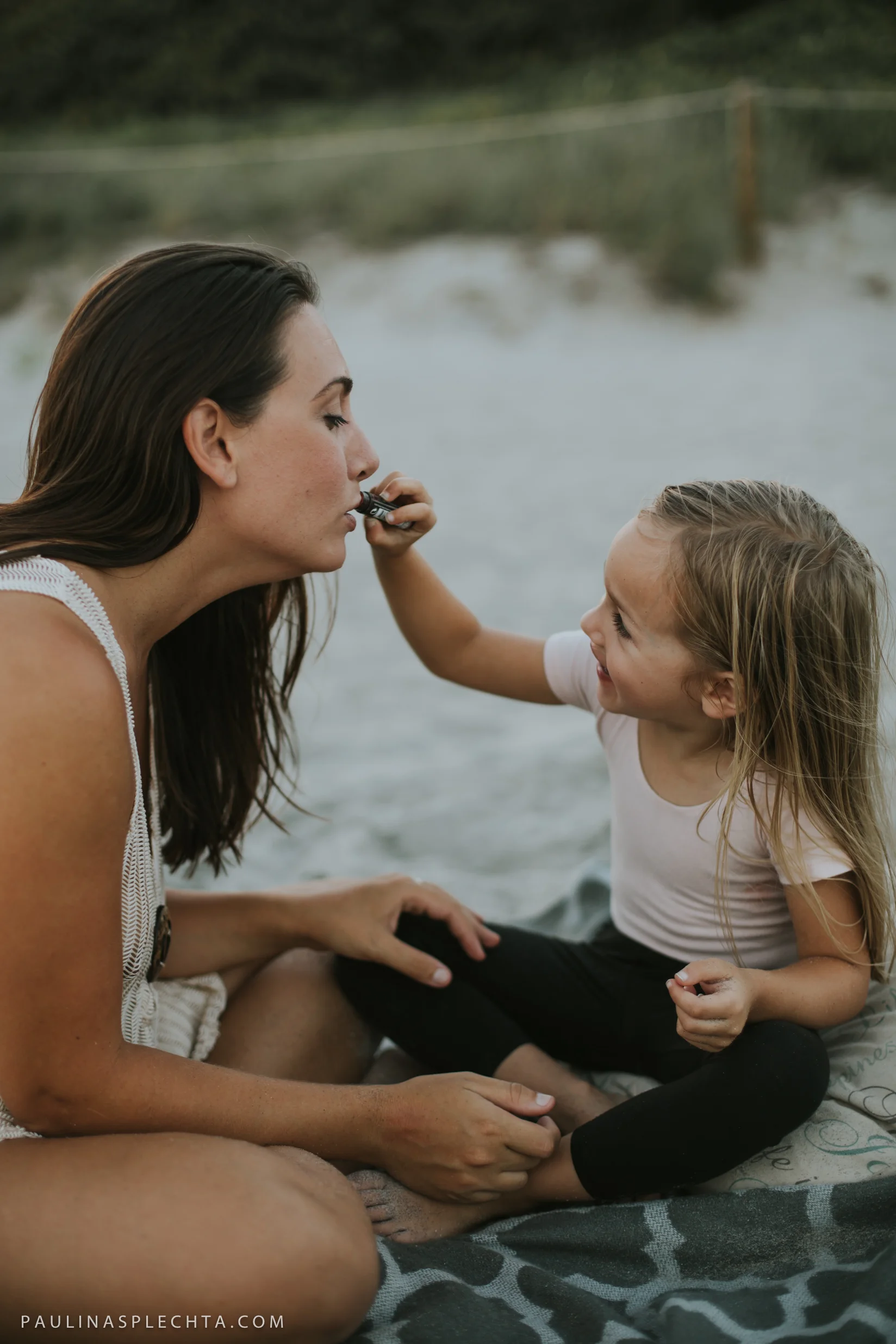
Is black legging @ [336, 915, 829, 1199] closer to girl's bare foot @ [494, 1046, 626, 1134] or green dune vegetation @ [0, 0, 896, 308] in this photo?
girl's bare foot @ [494, 1046, 626, 1134]

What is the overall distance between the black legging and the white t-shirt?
49mm

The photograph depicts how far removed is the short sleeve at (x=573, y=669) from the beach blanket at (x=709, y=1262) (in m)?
0.57

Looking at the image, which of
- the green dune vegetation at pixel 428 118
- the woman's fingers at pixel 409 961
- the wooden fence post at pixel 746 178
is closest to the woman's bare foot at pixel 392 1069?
the woman's fingers at pixel 409 961

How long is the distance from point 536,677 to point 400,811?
3.30ft

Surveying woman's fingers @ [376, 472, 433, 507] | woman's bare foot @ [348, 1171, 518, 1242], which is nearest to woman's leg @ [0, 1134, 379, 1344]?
woman's bare foot @ [348, 1171, 518, 1242]

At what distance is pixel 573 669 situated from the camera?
1706 millimetres

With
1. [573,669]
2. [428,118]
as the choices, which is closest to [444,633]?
[573,669]

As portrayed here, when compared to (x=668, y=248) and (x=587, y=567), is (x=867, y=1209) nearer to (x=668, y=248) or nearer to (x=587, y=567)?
(x=587, y=567)

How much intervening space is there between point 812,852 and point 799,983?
15 centimetres

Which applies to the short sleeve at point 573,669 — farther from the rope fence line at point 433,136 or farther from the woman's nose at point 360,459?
the rope fence line at point 433,136

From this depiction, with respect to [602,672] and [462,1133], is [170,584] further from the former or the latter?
[462,1133]

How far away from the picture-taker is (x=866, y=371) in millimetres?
5574

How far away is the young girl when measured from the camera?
1.37m

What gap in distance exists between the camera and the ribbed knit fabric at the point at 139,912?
124 centimetres
